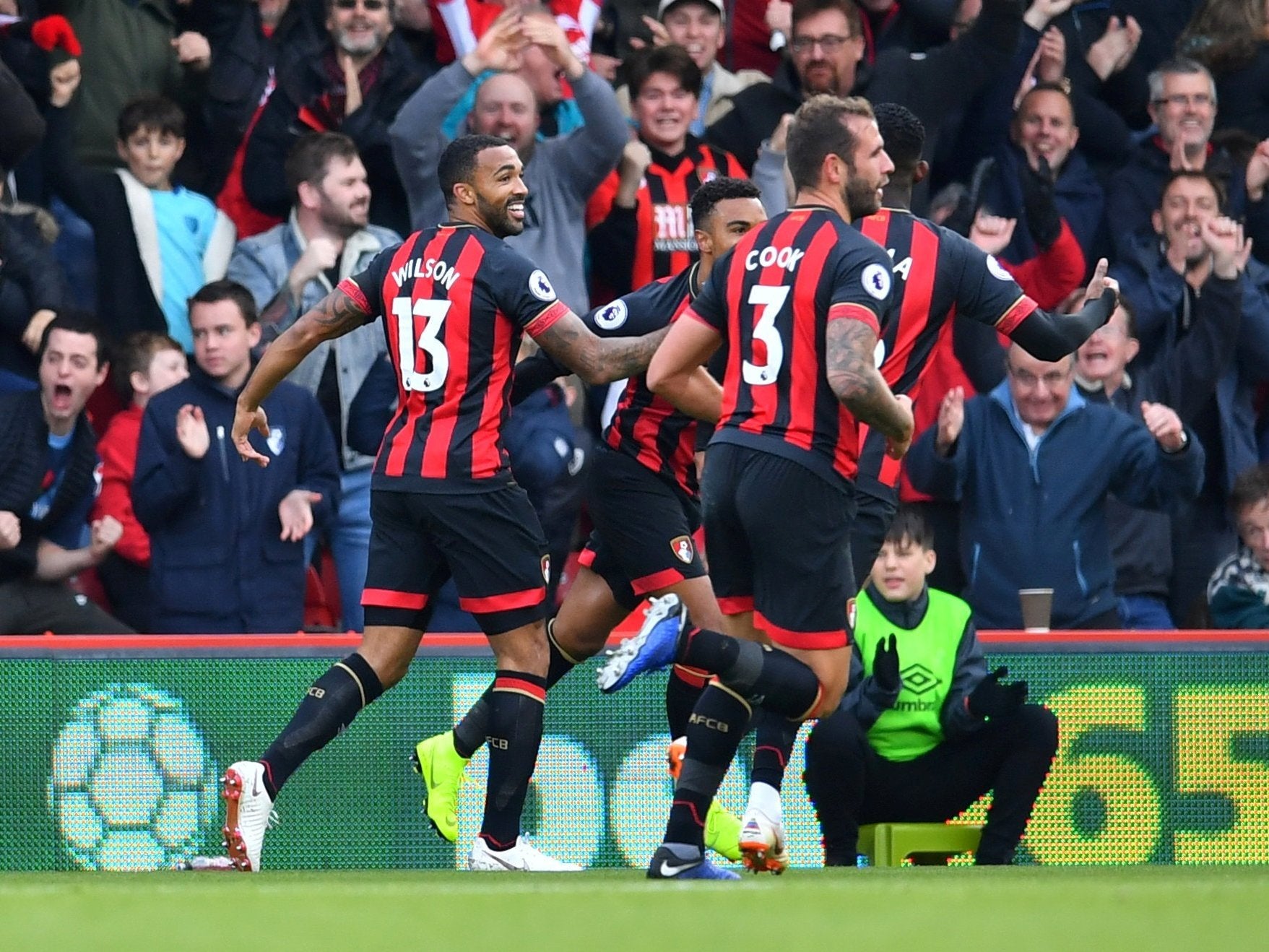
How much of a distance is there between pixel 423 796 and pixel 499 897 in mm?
2907

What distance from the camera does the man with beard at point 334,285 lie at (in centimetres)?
913

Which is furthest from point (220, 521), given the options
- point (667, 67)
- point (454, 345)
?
point (667, 67)

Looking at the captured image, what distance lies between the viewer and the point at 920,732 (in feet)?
24.9

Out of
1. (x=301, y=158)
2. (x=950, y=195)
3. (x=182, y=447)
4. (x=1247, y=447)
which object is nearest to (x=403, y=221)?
(x=301, y=158)

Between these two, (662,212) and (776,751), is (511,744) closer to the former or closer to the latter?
(776,751)

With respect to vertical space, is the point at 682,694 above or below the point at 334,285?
below

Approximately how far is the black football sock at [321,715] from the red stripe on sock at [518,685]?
0.38m

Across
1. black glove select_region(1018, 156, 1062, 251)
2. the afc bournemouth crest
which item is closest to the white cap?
black glove select_region(1018, 156, 1062, 251)

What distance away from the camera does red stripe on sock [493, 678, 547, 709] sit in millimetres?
6676

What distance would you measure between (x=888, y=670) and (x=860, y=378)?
78.0 inches

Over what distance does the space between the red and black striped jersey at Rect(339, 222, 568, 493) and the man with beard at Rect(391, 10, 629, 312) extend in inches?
102

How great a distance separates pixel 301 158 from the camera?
938 centimetres

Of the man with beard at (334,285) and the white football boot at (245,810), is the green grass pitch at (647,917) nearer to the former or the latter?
the white football boot at (245,810)

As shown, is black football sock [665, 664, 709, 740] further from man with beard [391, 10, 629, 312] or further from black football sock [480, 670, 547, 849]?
man with beard [391, 10, 629, 312]
